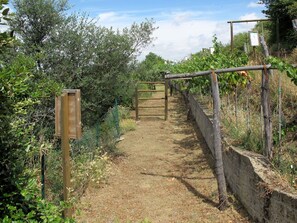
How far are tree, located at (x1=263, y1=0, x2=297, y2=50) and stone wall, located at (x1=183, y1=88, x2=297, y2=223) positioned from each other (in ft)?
33.5

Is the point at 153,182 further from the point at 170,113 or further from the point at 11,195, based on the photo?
the point at 170,113

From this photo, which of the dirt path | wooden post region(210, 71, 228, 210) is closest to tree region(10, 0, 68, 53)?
the dirt path

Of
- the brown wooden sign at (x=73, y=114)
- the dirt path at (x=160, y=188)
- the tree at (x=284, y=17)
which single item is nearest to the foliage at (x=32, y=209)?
the brown wooden sign at (x=73, y=114)

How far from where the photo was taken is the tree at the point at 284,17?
15375 mm

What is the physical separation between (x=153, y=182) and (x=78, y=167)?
162 centimetres

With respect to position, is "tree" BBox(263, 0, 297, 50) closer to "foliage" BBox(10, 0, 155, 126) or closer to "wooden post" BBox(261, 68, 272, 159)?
"foliage" BBox(10, 0, 155, 126)

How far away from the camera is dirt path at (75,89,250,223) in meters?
6.05

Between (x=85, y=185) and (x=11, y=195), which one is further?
(x=85, y=185)

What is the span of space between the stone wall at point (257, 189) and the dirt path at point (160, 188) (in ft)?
1.08

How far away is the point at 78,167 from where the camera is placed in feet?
23.8

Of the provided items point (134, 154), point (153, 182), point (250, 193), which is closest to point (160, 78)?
point (134, 154)

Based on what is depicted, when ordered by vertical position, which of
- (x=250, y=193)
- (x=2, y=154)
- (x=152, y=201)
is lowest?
(x=152, y=201)

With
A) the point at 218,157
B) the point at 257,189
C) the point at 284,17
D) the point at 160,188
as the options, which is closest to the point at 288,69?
the point at 257,189

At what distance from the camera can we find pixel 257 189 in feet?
16.8
